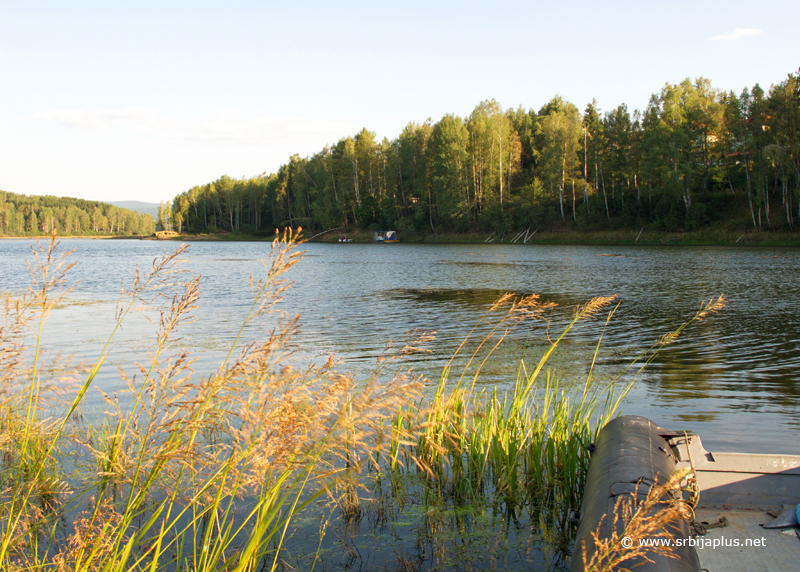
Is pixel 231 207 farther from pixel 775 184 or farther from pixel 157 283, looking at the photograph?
pixel 157 283

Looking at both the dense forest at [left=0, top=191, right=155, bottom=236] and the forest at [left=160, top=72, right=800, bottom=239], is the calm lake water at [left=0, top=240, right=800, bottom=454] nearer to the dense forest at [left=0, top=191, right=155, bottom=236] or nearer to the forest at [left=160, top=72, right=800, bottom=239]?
the forest at [left=160, top=72, right=800, bottom=239]

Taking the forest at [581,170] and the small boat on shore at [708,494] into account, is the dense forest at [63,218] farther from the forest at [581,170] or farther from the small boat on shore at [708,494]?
the small boat on shore at [708,494]

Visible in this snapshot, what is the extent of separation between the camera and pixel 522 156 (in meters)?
70.9

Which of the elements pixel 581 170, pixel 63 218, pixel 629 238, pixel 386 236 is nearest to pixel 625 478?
pixel 629 238

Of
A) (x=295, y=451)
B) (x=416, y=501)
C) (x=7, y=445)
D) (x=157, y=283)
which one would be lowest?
(x=416, y=501)

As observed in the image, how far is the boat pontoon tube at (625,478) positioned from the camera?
7.82 ft

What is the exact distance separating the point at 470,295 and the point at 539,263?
46.8 ft

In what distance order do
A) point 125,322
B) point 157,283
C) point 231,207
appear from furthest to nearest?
point 231,207 → point 125,322 → point 157,283

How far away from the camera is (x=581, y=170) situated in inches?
2319

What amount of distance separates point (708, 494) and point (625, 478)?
3.76 feet

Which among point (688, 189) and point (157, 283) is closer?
point (157, 283)

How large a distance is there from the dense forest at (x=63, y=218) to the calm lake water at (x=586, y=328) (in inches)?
5621

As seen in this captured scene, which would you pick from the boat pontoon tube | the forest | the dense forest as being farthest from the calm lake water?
the dense forest

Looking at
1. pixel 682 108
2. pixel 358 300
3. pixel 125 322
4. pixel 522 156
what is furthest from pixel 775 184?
pixel 125 322
